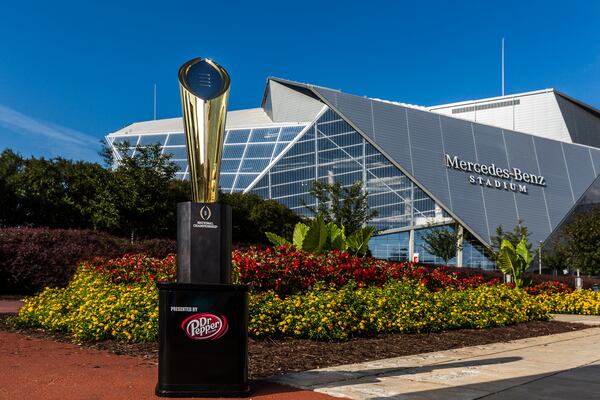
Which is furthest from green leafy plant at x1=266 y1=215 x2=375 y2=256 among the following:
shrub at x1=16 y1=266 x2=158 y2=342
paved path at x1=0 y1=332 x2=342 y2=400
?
paved path at x1=0 y1=332 x2=342 y2=400

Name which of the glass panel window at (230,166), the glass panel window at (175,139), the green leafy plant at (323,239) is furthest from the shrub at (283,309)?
the glass panel window at (175,139)

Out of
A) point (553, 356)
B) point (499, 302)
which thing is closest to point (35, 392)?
point (553, 356)

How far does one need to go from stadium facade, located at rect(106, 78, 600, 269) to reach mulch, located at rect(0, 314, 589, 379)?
3769 centimetres

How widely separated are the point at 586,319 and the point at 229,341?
12.9 metres

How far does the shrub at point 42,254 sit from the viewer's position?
16.8 metres

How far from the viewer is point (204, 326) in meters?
5.51

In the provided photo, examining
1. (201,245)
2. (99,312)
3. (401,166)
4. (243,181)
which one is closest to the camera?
(201,245)

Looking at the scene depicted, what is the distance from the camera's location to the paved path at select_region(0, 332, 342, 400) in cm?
533

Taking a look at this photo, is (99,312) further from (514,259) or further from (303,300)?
(514,259)

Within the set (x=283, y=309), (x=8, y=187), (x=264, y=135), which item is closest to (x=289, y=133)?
(x=264, y=135)

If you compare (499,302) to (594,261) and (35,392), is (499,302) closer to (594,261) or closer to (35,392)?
(35,392)

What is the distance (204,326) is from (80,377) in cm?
147

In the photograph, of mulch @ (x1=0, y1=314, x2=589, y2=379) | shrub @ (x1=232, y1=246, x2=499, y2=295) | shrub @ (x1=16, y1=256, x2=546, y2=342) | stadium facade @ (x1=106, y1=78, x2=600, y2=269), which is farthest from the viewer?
stadium facade @ (x1=106, y1=78, x2=600, y2=269)

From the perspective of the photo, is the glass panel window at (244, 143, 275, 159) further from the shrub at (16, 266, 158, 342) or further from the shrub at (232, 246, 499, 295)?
the shrub at (16, 266, 158, 342)
